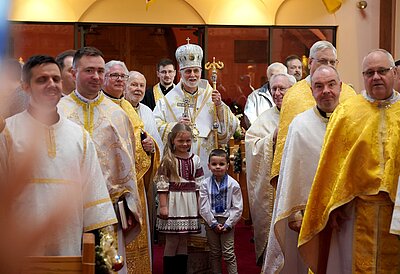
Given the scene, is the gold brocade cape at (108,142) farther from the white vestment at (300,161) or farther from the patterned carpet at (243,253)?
the patterned carpet at (243,253)

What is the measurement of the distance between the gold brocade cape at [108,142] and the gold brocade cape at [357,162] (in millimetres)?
1131

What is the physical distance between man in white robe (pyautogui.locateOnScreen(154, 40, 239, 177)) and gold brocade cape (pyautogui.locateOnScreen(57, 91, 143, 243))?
2353mm

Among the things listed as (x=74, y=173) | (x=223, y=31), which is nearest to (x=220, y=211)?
(x=74, y=173)

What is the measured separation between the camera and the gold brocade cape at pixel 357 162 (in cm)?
388

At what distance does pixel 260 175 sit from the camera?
6328 millimetres

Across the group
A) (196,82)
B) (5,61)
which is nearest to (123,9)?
(196,82)

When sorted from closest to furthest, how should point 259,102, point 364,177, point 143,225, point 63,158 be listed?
point 63,158 < point 364,177 < point 143,225 < point 259,102

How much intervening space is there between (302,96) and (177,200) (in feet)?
4.75

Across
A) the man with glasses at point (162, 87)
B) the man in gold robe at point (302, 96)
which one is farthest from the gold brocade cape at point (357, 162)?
the man with glasses at point (162, 87)

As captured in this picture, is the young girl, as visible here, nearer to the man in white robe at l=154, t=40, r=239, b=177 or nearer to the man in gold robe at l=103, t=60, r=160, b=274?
the man in gold robe at l=103, t=60, r=160, b=274

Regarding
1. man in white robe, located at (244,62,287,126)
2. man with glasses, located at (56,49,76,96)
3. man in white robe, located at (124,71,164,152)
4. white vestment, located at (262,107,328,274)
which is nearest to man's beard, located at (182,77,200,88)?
man in white robe, located at (124,71,164,152)

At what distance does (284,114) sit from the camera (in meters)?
5.34

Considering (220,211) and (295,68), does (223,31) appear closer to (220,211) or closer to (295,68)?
Answer: (295,68)

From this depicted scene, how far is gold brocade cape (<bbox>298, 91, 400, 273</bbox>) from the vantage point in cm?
388
